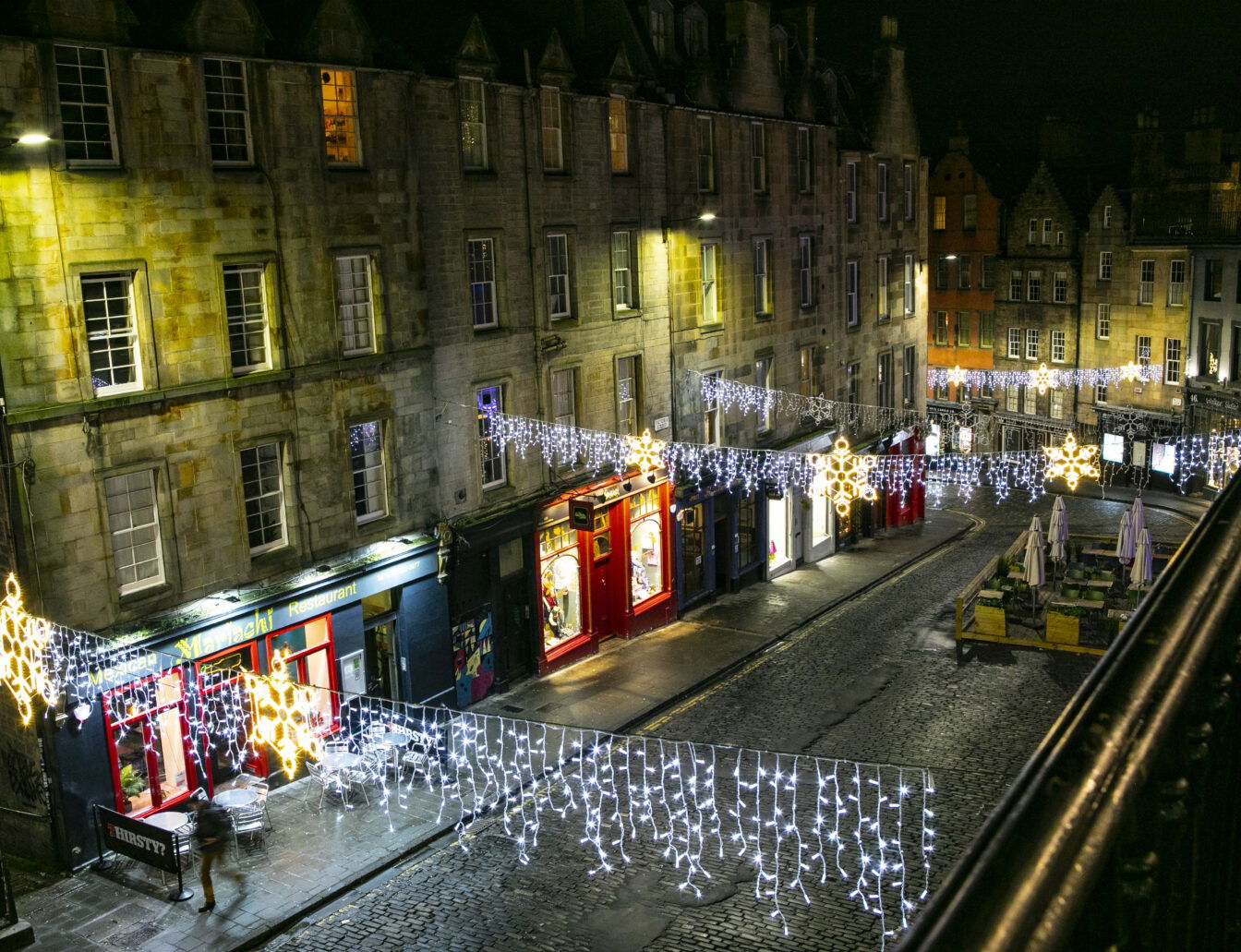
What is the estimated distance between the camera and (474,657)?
78.3ft

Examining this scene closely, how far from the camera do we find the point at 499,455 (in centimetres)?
2486

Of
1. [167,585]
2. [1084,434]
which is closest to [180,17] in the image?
[167,585]

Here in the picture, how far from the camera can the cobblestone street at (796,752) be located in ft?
50.4

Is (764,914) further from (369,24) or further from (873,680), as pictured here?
(369,24)

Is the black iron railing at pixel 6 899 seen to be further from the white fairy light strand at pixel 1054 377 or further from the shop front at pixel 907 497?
the white fairy light strand at pixel 1054 377

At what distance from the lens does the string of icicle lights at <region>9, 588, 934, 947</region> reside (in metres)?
16.7

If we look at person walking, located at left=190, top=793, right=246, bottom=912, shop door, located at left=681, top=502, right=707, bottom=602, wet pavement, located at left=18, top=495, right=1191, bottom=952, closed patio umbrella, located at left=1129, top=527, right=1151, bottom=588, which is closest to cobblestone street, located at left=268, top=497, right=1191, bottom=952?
wet pavement, located at left=18, top=495, right=1191, bottom=952

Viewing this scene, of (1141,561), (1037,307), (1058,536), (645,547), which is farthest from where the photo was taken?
(1037,307)

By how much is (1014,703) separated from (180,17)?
744 inches

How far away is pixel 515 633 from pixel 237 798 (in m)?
8.00

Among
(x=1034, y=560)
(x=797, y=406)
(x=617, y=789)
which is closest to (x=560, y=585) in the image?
(x=617, y=789)

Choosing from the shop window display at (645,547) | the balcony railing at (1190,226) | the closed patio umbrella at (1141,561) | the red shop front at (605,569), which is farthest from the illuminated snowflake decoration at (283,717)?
the balcony railing at (1190,226)

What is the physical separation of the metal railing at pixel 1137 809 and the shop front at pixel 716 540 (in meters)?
27.0

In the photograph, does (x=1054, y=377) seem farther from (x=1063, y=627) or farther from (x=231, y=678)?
(x=231, y=678)
